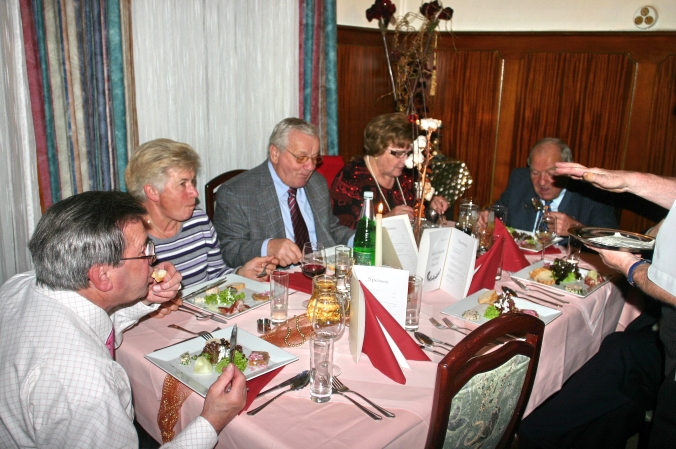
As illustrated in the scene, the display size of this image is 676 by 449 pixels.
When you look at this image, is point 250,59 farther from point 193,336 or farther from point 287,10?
point 193,336

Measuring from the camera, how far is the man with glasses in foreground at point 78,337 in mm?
1166

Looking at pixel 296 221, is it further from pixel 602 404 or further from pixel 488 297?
pixel 602 404

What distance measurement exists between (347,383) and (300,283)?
2.55ft

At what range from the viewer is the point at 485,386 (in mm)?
1432

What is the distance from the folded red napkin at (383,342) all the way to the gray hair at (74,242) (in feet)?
2.32

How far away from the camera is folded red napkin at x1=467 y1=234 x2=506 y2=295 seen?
7.20 ft

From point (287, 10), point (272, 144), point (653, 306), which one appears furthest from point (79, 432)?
point (287, 10)

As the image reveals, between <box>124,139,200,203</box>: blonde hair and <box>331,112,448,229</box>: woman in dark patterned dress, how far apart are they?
1190 millimetres

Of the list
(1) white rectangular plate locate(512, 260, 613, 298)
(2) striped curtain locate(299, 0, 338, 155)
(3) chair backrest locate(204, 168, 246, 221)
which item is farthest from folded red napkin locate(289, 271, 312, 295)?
(2) striped curtain locate(299, 0, 338, 155)

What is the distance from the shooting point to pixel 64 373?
118 centimetres

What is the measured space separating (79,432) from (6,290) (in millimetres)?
514

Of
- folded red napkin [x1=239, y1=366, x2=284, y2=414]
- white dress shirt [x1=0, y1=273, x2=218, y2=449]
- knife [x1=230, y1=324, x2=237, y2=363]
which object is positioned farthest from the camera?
knife [x1=230, y1=324, x2=237, y2=363]

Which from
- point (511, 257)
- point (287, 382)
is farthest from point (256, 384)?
point (511, 257)

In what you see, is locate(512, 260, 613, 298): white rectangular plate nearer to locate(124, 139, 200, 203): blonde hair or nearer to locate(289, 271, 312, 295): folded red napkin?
locate(289, 271, 312, 295): folded red napkin
